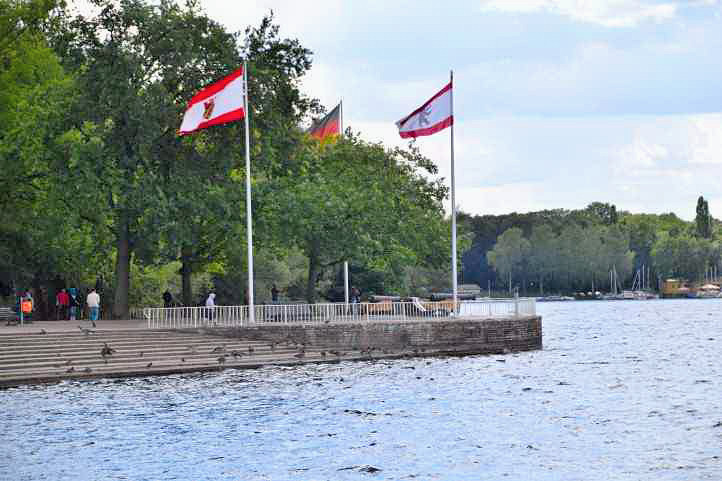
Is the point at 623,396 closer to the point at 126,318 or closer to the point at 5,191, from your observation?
the point at 126,318

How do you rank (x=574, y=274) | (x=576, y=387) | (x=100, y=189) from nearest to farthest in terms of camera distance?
(x=576, y=387) < (x=100, y=189) < (x=574, y=274)

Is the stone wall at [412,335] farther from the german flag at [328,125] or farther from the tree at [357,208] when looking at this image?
the german flag at [328,125]

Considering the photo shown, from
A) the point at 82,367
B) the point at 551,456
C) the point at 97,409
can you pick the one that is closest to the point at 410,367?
the point at 82,367

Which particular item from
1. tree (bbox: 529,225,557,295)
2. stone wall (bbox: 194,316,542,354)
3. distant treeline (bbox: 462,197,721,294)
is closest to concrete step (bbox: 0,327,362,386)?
stone wall (bbox: 194,316,542,354)

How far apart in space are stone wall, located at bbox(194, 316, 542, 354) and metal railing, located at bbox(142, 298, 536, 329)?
74 cm

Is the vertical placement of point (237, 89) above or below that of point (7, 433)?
above

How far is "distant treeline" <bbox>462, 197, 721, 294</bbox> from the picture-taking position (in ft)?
577

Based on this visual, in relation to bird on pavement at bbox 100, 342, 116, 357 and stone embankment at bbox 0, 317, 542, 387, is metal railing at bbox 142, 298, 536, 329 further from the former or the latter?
bird on pavement at bbox 100, 342, 116, 357

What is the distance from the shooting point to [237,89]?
1599 inches

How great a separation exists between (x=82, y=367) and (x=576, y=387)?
16.5m

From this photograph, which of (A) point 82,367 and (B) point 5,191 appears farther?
(B) point 5,191

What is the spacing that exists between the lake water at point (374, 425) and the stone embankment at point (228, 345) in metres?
1.45

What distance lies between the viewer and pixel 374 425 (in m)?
26.3

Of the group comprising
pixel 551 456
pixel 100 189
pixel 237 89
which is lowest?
pixel 551 456
